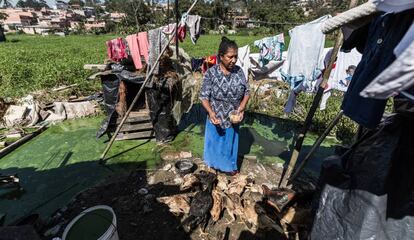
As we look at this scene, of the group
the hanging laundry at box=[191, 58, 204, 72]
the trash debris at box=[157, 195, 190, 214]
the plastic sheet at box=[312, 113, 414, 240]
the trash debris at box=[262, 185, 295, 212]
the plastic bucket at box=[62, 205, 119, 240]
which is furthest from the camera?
the hanging laundry at box=[191, 58, 204, 72]

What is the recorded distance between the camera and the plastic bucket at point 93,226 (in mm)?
2186

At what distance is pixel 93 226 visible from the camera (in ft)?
7.48

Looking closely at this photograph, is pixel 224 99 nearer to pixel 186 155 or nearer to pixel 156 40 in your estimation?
pixel 186 155

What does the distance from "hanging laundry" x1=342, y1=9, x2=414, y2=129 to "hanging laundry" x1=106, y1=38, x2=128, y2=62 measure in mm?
5272

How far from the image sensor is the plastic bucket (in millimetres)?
2186

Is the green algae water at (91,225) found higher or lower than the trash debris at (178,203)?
higher

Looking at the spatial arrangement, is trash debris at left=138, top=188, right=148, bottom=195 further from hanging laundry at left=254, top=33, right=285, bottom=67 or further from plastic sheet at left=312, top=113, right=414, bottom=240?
hanging laundry at left=254, top=33, right=285, bottom=67

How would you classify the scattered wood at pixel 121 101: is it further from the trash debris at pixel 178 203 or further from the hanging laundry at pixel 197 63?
the hanging laundry at pixel 197 63

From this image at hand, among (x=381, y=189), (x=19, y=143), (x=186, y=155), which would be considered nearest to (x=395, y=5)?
(x=381, y=189)

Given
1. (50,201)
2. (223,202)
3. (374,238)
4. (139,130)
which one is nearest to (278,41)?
(139,130)

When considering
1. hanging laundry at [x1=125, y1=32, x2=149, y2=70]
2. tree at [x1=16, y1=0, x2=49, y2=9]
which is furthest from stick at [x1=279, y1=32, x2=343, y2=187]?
tree at [x1=16, y1=0, x2=49, y2=9]

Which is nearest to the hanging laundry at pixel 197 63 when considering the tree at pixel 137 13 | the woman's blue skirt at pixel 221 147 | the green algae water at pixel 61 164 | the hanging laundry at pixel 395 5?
the tree at pixel 137 13

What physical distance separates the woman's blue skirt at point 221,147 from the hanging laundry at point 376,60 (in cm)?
219

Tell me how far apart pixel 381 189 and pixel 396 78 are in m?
1.10
